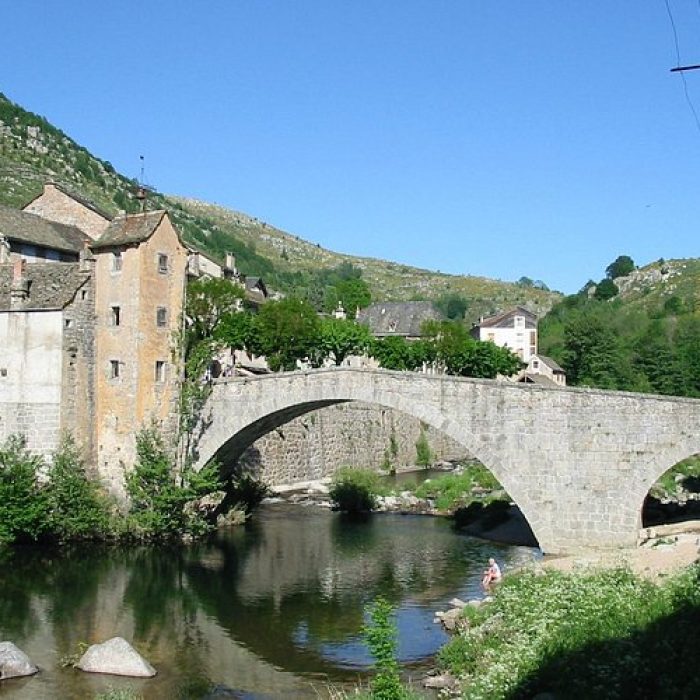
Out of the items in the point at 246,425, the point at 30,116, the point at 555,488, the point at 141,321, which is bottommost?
the point at 555,488

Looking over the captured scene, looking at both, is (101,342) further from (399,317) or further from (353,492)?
(399,317)

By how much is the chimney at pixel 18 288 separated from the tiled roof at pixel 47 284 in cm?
14

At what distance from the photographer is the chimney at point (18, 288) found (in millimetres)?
31312

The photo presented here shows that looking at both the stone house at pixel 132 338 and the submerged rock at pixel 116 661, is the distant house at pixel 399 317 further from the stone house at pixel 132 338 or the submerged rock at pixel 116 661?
the submerged rock at pixel 116 661

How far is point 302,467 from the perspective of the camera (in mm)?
44344

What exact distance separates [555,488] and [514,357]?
35.4 m

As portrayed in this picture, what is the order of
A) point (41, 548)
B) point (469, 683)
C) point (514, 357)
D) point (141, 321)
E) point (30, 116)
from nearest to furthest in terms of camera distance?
point (469, 683), point (41, 548), point (141, 321), point (514, 357), point (30, 116)

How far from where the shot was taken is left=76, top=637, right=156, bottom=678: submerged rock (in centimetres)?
1862

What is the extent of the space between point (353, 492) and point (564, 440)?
14.0 m

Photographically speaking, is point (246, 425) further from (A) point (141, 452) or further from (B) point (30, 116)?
(B) point (30, 116)

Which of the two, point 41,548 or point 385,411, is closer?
point 41,548

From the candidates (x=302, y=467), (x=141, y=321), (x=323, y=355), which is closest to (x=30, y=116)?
(x=323, y=355)

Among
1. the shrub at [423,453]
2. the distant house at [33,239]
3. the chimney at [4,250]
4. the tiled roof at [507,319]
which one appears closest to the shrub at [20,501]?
the chimney at [4,250]

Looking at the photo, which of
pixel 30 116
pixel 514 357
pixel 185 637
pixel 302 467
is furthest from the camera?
pixel 30 116
